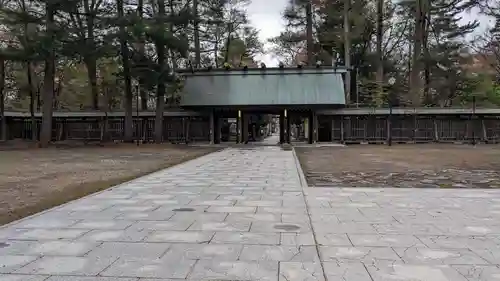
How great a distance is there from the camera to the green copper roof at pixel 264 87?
88.6 ft

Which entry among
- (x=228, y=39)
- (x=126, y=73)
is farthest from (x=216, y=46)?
(x=126, y=73)

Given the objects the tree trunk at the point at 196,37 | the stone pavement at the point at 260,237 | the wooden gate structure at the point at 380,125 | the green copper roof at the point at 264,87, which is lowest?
the stone pavement at the point at 260,237

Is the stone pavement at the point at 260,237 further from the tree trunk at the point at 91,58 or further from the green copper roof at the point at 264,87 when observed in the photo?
the green copper roof at the point at 264,87

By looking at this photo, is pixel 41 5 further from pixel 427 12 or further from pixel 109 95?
pixel 427 12

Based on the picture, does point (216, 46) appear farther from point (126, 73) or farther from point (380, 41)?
point (380, 41)

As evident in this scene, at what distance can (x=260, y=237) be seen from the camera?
486 cm

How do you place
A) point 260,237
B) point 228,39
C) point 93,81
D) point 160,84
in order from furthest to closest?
point 228,39, point 93,81, point 160,84, point 260,237

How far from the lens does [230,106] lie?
27.5 m

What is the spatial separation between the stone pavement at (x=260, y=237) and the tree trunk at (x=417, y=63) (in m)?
24.6

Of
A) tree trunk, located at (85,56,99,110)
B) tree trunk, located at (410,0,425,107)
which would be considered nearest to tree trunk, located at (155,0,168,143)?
tree trunk, located at (85,56,99,110)

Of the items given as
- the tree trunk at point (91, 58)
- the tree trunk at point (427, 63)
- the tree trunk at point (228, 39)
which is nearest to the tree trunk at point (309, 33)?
the tree trunk at point (228, 39)

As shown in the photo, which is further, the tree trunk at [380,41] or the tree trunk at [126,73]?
the tree trunk at [380,41]

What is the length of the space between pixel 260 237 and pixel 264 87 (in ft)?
75.8

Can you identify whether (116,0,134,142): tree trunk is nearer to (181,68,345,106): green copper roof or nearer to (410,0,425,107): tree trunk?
(181,68,345,106): green copper roof
